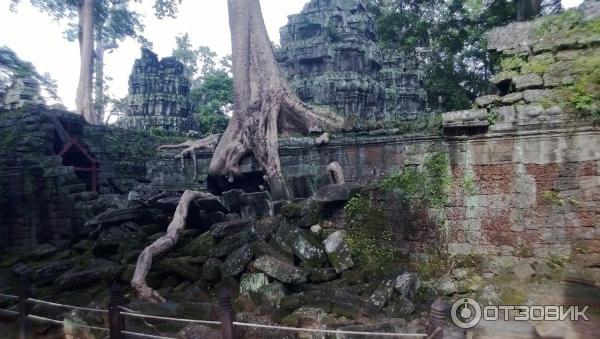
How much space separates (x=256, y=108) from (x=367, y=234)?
15.3ft

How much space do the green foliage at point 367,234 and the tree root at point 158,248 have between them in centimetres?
266

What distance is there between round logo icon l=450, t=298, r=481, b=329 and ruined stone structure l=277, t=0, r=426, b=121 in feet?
35.4

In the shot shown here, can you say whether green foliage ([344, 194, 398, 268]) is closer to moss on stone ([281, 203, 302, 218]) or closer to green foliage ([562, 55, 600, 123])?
moss on stone ([281, 203, 302, 218])

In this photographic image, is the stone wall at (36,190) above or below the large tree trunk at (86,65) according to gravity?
below

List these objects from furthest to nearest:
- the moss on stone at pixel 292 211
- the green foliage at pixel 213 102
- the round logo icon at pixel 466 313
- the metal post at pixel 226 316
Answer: the green foliage at pixel 213 102 < the moss on stone at pixel 292 211 < the round logo icon at pixel 466 313 < the metal post at pixel 226 316

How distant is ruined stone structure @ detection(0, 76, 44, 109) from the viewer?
13477 mm

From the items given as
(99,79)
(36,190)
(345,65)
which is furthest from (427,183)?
(99,79)

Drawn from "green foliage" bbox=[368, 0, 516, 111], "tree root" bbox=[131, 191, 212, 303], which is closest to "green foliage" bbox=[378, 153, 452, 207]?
"tree root" bbox=[131, 191, 212, 303]

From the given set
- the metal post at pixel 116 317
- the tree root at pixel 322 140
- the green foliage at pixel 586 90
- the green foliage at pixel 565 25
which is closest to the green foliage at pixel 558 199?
the green foliage at pixel 586 90

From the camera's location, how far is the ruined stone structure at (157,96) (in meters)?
19.0

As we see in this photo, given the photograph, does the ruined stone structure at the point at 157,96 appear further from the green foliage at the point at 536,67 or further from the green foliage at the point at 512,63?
the green foliage at the point at 536,67

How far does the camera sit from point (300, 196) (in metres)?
7.59

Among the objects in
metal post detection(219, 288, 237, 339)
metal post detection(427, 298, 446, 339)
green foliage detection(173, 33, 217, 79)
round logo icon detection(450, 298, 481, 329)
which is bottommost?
round logo icon detection(450, 298, 481, 329)

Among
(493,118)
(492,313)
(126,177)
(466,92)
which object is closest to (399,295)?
(492,313)
